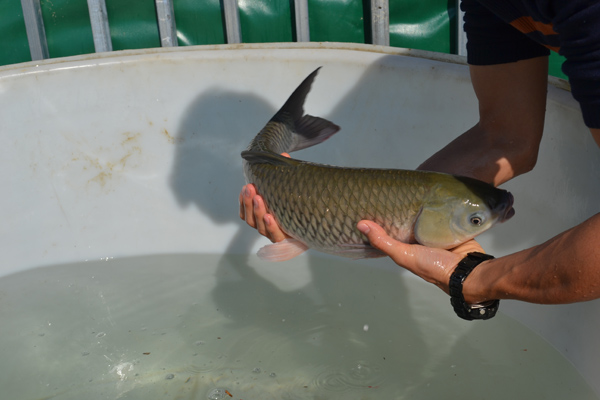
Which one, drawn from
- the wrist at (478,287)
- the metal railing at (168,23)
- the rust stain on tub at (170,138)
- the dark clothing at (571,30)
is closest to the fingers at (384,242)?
the wrist at (478,287)

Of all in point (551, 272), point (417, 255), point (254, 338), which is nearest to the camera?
point (551, 272)

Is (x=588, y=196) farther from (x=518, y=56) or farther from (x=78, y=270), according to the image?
(x=78, y=270)

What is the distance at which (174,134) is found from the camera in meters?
2.04

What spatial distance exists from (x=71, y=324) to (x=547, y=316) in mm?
1239

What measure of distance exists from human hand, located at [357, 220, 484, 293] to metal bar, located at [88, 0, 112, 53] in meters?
1.99

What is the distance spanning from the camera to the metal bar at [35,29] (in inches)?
105

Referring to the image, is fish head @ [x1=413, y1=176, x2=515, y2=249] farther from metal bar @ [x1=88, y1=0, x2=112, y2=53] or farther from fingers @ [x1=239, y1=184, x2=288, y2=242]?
metal bar @ [x1=88, y1=0, x2=112, y2=53]

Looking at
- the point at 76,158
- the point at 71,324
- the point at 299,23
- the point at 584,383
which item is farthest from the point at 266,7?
the point at 584,383

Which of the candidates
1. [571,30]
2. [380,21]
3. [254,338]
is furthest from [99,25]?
[571,30]

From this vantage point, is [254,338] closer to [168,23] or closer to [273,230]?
[273,230]

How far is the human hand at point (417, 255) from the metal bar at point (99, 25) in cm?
199

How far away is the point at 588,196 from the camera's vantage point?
127 cm

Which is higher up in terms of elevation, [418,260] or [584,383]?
[418,260]

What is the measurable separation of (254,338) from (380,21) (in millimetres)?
1581
